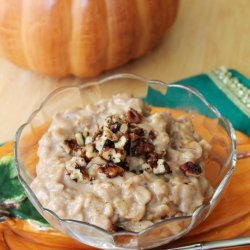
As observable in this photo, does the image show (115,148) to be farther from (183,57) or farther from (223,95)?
(183,57)

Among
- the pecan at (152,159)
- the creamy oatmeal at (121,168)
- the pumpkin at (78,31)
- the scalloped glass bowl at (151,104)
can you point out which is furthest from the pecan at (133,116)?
the pumpkin at (78,31)

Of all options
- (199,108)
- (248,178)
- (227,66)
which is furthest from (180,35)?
(248,178)

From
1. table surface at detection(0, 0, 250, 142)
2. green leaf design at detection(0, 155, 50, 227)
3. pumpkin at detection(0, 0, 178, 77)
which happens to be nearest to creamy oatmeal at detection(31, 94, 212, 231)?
green leaf design at detection(0, 155, 50, 227)

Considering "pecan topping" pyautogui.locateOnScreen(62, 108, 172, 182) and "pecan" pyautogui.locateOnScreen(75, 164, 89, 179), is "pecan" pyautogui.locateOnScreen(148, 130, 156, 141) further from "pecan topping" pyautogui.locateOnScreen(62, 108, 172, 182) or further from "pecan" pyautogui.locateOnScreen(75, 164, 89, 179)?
"pecan" pyautogui.locateOnScreen(75, 164, 89, 179)

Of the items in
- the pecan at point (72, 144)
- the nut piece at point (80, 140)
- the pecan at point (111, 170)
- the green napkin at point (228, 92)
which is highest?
the pecan at point (111, 170)

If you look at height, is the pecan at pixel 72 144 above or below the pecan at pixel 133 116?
below

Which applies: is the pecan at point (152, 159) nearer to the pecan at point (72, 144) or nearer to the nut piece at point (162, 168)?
the nut piece at point (162, 168)
